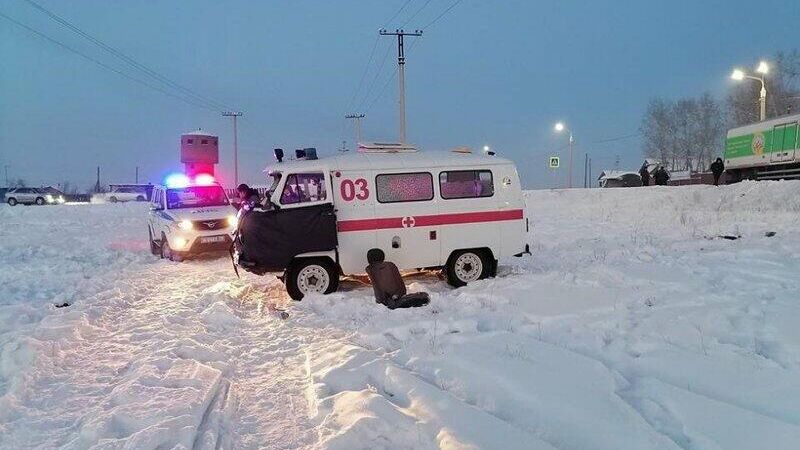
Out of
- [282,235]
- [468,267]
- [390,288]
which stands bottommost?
[390,288]

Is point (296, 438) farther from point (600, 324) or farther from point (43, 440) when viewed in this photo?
point (600, 324)

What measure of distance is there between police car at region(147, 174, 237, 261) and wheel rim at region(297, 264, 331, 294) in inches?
213

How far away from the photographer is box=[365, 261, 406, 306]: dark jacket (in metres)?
8.73

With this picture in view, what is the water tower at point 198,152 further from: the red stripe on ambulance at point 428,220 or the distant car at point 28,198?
the red stripe on ambulance at point 428,220

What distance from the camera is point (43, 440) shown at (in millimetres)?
4062

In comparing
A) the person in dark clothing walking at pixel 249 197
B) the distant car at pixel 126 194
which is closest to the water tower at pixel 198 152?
the distant car at pixel 126 194

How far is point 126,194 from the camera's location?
55.4 metres

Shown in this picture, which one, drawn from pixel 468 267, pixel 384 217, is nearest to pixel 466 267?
pixel 468 267

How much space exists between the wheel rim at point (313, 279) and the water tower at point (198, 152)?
34.5 m

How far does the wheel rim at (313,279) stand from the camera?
9.62 metres

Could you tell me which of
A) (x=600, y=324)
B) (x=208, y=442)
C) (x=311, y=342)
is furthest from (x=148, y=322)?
(x=600, y=324)

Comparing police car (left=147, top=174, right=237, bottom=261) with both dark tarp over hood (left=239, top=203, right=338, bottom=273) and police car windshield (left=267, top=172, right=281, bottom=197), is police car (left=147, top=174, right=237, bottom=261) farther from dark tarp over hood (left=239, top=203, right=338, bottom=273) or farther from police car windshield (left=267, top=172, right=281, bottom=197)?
dark tarp over hood (left=239, top=203, right=338, bottom=273)

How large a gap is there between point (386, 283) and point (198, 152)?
36.9m

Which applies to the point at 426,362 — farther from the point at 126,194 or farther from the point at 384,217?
the point at 126,194
